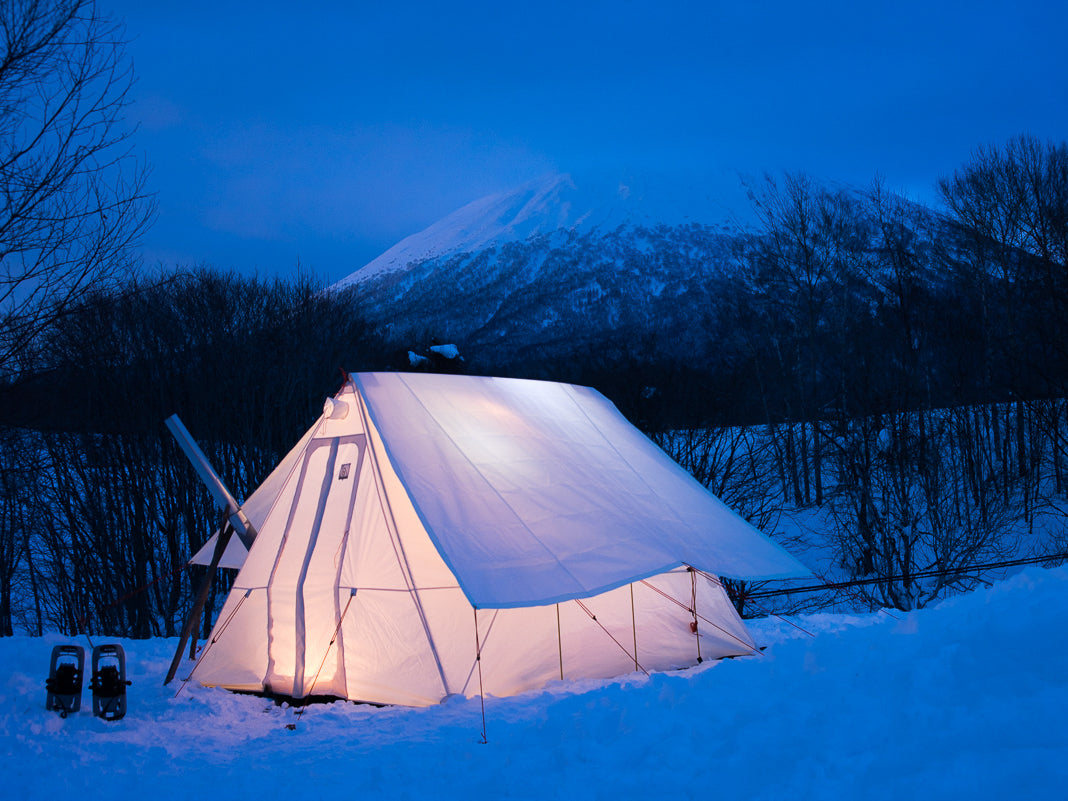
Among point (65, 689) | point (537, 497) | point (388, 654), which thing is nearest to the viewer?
point (65, 689)

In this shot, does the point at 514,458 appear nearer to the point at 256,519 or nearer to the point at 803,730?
the point at 256,519

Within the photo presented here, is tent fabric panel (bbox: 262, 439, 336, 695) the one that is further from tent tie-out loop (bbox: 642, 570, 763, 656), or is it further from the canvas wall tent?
tent tie-out loop (bbox: 642, 570, 763, 656)

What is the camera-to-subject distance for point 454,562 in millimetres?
4984

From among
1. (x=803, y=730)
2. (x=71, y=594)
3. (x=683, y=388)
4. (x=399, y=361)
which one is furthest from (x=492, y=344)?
(x=803, y=730)

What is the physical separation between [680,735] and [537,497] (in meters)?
2.36

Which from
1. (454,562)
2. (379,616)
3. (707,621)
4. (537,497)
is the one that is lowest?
(707,621)

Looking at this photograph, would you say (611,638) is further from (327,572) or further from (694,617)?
(327,572)

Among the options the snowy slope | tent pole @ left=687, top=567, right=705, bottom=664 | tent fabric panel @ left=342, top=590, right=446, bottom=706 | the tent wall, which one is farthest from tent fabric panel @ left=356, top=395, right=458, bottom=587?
the snowy slope

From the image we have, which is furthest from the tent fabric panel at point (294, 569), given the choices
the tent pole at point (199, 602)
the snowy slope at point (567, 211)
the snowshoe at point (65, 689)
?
the snowy slope at point (567, 211)

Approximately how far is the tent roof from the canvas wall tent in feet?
0.06

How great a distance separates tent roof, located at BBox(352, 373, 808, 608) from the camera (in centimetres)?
522

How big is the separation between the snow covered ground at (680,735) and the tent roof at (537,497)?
821 millimetres

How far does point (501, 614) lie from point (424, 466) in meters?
1.28

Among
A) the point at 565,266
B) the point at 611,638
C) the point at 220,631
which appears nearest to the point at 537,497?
the point at 611,638
